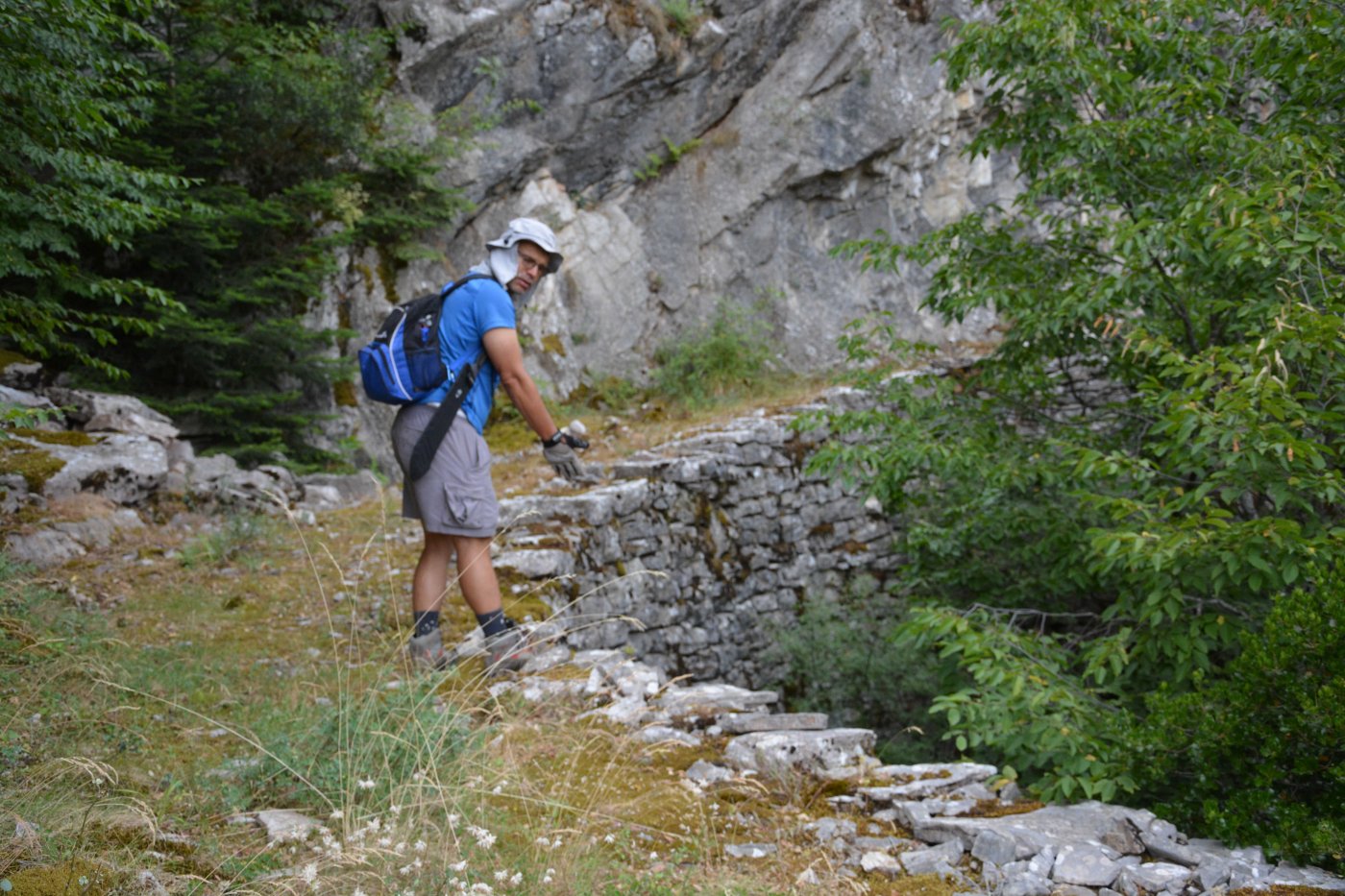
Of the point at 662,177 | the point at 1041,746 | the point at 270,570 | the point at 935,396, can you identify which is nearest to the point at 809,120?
the point at 662,177

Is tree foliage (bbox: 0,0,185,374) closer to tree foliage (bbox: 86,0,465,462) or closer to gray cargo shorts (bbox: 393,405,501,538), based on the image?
gray cargo shorts (bbox: 393,405,501,538)

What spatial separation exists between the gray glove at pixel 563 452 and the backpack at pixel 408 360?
511mm

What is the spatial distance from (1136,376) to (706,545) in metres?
3.66

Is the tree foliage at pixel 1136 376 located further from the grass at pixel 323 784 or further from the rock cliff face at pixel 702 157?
the rock cliff face at pixel 702 157

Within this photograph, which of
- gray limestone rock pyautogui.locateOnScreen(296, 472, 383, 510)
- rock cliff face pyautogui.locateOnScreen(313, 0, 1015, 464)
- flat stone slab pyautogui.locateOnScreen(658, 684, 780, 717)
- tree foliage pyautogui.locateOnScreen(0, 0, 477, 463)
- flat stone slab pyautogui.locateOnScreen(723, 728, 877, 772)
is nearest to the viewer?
flat stone slab pyautogui.locateOnScreen(723, 728, 877, 772)

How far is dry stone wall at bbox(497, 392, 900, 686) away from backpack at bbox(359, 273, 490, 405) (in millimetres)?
1833

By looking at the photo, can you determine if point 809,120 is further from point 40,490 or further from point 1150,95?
point 40,490

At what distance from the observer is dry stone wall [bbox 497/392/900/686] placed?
603cm

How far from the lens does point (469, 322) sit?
3.78 metres

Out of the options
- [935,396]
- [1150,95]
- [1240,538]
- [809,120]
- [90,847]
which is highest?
[809,120]

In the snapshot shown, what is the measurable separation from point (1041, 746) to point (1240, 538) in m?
1.08

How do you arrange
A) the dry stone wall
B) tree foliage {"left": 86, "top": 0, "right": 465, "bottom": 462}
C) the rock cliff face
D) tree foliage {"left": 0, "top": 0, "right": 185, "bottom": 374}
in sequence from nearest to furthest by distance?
tree foliage {"left": 0, "top": 0, "right": 185, "bottom": 374} → the dry stone wall → tree foliage {"left": 86, "top": 0, "right": 465, "bottom": 462} → the rock cliff face

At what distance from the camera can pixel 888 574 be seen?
29.4 feet

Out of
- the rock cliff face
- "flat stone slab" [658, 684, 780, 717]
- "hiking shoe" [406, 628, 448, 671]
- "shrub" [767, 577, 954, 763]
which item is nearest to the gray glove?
"hiking shoe" [406, 628, 448, 671]
